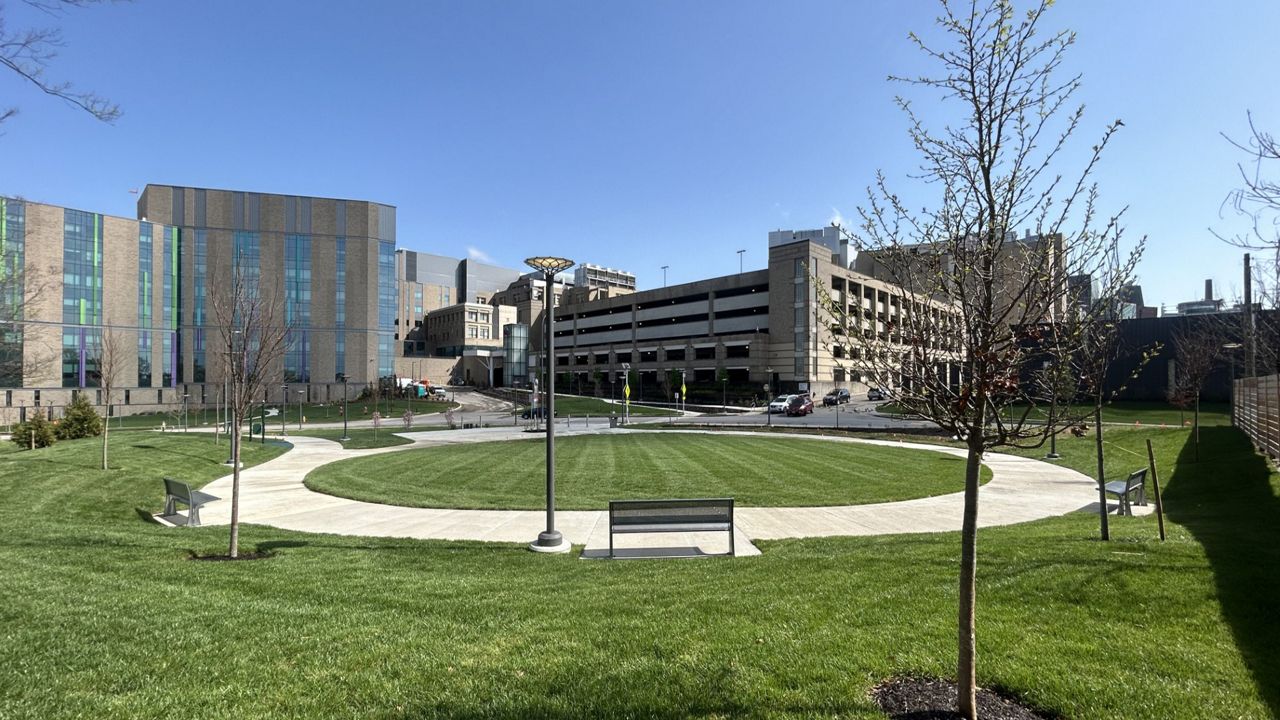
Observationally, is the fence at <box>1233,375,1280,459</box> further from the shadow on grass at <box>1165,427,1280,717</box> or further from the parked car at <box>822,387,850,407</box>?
the parked car at <box>822,387,850,407</box>

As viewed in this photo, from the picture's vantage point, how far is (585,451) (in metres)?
25.0

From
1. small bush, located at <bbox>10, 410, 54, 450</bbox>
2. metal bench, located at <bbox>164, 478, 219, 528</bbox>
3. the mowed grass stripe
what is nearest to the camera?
metal bench, located at <bbox>164, 478, 219, 528</bbox>

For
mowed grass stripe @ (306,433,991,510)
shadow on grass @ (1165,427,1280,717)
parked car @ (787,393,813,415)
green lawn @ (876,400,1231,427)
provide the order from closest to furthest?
shadow on grass @ (1165,427,1280,717) → mowed grass stripe @ (306,433,991,510) → green lawn @ (876,400,1231,427) → parked car @ (787,393,813,415)

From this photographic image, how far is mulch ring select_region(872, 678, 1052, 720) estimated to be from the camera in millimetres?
3762

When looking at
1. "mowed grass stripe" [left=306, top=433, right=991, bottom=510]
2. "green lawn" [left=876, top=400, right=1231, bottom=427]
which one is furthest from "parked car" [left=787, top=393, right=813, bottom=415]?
"mowed grass stripe" [left=306, top=433, right=991, bottom=510]

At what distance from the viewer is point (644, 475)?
18.0 m

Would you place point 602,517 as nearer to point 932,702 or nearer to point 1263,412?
point 932,702

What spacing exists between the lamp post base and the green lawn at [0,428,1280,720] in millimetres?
415

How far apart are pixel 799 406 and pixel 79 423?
48375 mm

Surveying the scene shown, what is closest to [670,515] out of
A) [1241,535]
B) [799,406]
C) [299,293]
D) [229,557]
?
[229,557]

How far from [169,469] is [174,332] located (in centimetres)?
7945

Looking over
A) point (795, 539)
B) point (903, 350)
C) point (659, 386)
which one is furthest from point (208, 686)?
point (659, 386)

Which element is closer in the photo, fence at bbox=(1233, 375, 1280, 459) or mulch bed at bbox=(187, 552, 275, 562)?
mulch bed at bbox=(187, 552, 275, 562)

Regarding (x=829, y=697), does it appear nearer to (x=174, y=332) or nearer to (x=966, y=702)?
(x=966, y=702)
